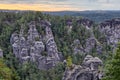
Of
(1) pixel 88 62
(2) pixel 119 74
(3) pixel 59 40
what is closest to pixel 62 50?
(3) pixel 59 40

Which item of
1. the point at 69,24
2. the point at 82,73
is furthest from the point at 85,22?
the point at 82,73

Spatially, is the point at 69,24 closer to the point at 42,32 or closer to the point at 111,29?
the point at 111,29

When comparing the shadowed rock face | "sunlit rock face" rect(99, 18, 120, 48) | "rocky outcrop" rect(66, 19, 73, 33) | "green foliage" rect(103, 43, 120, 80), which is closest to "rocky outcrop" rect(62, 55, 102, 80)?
"green foliage" rect(103, 43, 120, 80)

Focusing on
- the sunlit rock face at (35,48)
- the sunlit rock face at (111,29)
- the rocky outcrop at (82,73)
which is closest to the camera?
the rocky outcrop at (82,73)

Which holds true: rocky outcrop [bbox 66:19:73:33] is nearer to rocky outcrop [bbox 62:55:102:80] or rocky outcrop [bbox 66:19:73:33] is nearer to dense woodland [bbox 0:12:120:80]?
dense woodland [bbox 0:12:120:80]

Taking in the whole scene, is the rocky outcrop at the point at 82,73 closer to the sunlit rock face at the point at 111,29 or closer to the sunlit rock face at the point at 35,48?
the sunlit rock face at the point at 35,48

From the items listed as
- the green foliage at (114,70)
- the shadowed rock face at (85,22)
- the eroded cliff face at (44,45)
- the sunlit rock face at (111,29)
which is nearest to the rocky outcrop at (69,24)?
the eroded cliff face at (44,45)

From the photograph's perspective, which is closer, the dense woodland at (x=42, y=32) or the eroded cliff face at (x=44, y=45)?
the dense woodland at (x=42, y=32)
